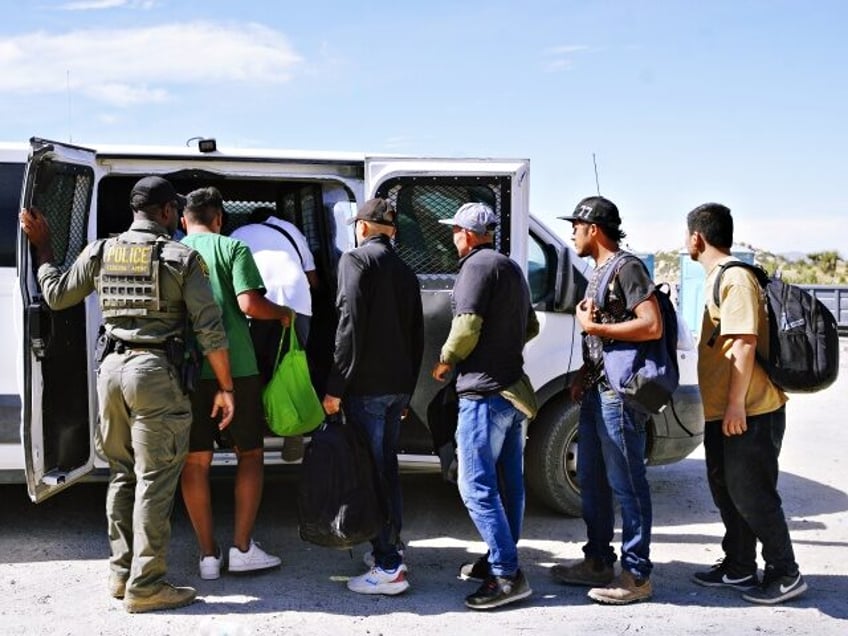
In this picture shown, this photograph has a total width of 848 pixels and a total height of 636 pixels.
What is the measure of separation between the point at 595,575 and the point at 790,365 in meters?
1.38

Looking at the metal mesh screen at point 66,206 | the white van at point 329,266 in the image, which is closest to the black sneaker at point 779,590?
the white van at point 329,266

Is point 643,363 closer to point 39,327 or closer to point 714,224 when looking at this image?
point 714,224

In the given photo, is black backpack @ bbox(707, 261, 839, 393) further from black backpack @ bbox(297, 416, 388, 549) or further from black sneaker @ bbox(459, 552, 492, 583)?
black backpack @ bbox(297, 416, 388, 549)

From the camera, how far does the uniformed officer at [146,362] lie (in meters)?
4.35

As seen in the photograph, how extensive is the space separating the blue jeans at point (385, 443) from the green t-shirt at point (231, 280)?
1.90ft

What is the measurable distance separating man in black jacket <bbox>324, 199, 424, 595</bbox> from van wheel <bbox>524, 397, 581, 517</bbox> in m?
1.45

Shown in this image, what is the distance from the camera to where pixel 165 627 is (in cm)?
424

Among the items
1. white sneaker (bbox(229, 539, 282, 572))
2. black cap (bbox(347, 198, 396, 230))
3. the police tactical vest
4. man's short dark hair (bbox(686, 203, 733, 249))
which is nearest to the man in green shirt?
white sneaker (bbox(229, 539, 282, 572))

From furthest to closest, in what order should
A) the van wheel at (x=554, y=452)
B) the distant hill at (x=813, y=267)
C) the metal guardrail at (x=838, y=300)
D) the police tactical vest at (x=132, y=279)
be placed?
the distant hill at (x=813, y=267), the metal guardrail at (x=838, y=300), the van wheel at (x=554, y=452), the police tactical vest at (x=132, y=279)

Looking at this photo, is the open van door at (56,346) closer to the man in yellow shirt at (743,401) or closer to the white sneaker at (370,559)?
the white sneaker at (370,559)

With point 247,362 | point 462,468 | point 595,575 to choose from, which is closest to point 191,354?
point 247,362

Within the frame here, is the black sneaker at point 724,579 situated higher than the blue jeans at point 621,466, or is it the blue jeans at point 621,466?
the blue jeans at point 621,466

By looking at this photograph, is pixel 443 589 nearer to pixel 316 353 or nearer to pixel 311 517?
pixel 311 517

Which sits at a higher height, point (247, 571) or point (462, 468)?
point (462, 468)
